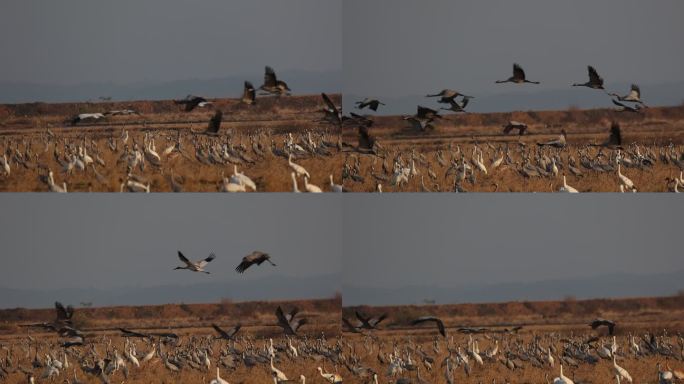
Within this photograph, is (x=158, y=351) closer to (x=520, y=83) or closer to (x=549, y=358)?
(x=549, y=358)

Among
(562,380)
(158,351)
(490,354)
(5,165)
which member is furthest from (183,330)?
(562,380)

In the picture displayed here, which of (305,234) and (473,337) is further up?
(305,234)

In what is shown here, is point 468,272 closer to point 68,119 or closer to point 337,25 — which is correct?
point 337,25

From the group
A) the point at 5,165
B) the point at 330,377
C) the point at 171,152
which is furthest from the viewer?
the point at 330,377

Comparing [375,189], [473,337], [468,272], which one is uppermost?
[375,189]

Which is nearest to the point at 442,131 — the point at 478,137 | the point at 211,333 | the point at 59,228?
the point at 478,137

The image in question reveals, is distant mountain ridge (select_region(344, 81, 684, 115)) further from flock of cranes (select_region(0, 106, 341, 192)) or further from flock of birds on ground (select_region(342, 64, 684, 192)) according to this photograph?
flock of cranes (select_region(0, 106, 341, 192))

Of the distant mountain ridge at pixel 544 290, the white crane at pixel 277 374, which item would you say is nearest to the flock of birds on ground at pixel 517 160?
the distant mountain ridge at pixel 544 290

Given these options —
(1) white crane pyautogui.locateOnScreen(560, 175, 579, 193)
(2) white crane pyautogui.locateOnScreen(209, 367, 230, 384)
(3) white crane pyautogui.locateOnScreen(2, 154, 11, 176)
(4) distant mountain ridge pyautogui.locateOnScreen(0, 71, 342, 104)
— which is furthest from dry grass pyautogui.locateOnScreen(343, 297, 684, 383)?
(3) white crane pyautogui.locateOnScreen(2, 154, 11, 176)

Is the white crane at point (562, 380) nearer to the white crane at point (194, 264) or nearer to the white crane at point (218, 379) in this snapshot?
the white crane at point (218, 379)
